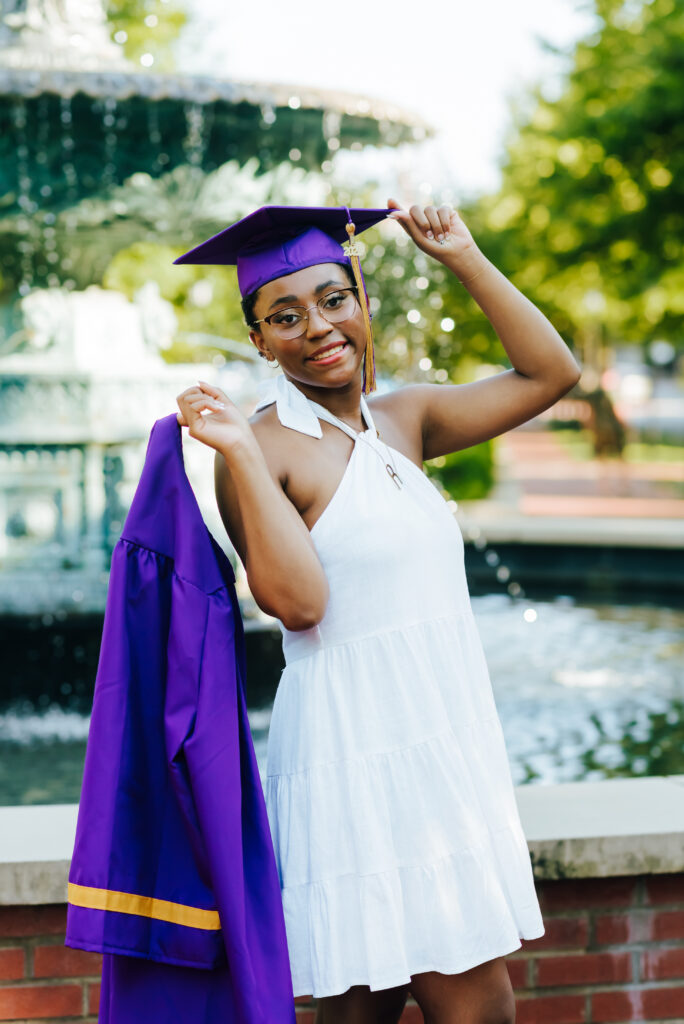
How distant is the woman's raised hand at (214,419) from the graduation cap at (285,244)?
0.88 ft

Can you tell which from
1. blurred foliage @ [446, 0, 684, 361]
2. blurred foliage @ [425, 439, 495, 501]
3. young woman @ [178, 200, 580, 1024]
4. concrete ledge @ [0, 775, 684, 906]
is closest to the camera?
young woman @ [178, 200, 580, 1024]

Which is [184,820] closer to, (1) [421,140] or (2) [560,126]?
(1) [421,140]

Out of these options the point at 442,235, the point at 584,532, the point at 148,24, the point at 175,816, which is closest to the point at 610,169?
the point at 148,24

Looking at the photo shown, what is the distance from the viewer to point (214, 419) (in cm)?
206

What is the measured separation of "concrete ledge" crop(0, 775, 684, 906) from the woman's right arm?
0.89 meters

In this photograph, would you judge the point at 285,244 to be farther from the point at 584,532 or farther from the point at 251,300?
the point at 584,532

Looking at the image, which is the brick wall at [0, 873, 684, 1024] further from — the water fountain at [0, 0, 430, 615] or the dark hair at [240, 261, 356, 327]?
the water fountain at [0, 0, 430, 615]

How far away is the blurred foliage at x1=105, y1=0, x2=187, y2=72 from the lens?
1916 cm

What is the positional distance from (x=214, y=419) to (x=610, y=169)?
59.1 feet

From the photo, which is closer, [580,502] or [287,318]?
[287,318]

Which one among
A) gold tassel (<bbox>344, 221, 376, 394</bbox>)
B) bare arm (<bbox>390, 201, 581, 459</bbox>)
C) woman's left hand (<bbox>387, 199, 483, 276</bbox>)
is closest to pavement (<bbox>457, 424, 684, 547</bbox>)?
bare arm (<bbox>390, 201, 581, 459</bbox>)

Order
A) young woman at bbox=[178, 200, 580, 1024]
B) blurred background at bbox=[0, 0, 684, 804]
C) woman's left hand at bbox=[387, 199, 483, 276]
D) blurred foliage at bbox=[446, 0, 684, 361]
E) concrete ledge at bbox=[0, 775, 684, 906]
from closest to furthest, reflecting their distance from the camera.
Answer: young woman at bbox=[178, 200, 580, 1024] < woman's left hand at bbox=[387, 199, 483, 276] < concrete ledge at bbox=[0, 775, 684, 906] < blurred background at bbox=[0, 0, 684, 804] < blurred foliage at bbox=[446, 0, 684, 361]

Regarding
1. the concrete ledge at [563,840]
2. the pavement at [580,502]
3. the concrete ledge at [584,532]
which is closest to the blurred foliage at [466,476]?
the pavement at [580,502]

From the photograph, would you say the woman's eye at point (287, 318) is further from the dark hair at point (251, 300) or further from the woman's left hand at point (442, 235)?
the woman's left hand at point (442, 235)
